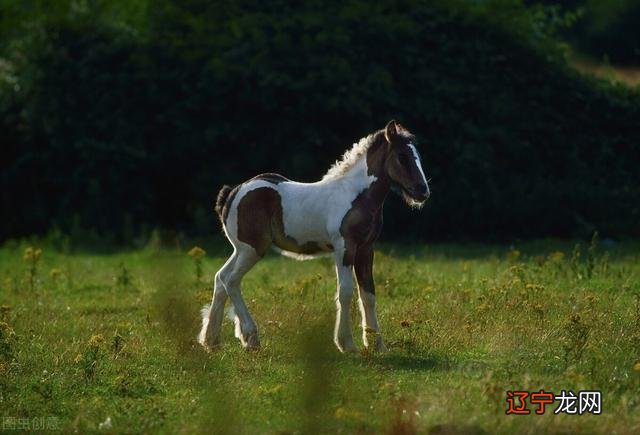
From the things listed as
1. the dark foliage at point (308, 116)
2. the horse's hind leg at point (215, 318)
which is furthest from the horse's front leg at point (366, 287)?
the dark foliage at point (308, 116)

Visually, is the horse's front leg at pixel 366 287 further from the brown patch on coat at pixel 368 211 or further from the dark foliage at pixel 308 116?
the dark foliage at pixel 308 116

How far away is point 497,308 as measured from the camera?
38.9 feet

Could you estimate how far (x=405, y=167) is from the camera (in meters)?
10.8

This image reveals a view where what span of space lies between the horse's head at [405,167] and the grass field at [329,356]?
1181 mm

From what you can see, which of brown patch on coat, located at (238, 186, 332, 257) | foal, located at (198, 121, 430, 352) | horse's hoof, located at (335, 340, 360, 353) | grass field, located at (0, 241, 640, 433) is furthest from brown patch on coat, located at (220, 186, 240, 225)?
horse's hoof, located at (335, 340, 360, 353)

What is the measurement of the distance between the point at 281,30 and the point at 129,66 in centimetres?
301

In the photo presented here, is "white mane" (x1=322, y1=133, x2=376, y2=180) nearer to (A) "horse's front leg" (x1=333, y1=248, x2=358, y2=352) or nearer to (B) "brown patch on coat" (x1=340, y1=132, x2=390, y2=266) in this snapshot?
(B) "brown patch on coat" (x1=340, y1=132, x2=390, y2=266)

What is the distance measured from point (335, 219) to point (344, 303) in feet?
2.47

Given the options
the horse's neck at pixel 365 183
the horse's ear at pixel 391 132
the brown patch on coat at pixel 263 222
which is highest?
the horse's ear at pixel 391 132

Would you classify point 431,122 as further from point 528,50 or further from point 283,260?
point 283,260

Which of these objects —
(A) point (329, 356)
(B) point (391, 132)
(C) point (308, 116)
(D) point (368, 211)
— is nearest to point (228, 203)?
Answer: (D) point (368, 211)

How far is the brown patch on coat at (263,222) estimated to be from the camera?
1110 centimetres

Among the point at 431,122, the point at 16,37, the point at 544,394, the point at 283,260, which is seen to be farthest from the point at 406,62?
the point at 544,394

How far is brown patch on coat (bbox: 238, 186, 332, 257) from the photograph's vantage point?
1110 cm
